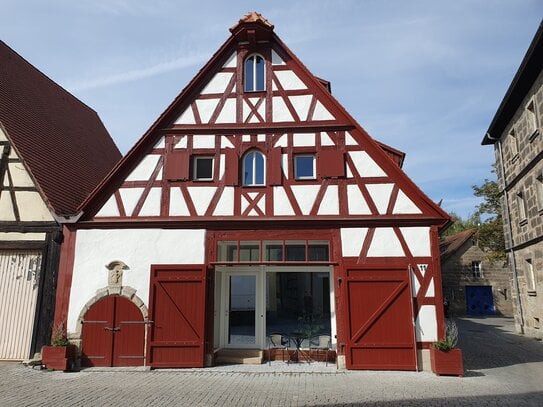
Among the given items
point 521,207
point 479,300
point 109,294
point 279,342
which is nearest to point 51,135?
point 109,294

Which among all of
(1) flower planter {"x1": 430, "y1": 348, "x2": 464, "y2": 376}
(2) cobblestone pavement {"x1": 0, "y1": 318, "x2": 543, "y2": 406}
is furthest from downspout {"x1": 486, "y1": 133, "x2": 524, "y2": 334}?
(1) flower planter {"x1": 430, "y1": 348, "x2": 464, "y2": 376}

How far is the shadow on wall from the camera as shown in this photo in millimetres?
10969

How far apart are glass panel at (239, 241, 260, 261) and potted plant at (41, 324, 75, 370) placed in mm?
4513

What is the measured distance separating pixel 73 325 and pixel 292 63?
8.49 metres

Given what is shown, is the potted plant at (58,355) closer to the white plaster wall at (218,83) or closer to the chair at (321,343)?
the chair at (321,343)

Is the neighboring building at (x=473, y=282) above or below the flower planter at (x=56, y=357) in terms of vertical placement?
above

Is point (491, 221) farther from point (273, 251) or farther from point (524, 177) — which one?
point (273, 251)

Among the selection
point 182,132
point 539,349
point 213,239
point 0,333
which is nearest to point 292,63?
point 182,132

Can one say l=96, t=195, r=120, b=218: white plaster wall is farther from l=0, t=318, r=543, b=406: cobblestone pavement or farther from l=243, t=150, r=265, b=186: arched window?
l=0, t=318, r=543, b=406: cobblestone pavement

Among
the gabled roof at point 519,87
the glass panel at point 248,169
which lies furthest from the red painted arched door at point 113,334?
the gabled roof at point 519,87

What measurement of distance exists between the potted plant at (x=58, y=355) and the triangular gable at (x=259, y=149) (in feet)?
10.1

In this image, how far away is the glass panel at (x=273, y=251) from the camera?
10.9m

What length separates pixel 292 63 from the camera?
37.9 feet

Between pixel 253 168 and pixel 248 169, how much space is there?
0.13 m
